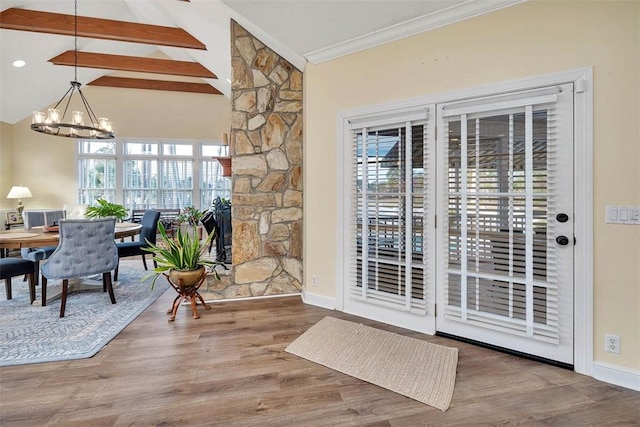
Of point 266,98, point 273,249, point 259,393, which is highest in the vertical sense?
point 266,98

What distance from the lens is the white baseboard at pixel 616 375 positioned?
1855mm

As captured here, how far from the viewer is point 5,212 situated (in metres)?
6.29

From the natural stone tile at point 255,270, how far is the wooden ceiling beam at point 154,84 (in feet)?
19.3

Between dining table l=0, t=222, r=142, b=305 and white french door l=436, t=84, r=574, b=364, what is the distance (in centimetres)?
386

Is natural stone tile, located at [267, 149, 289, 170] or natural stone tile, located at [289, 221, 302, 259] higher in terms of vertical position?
natural stone tile, located at [267, 149, 289, 170]

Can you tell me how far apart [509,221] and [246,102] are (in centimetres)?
294

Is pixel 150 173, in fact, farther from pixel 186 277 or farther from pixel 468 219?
pixel 468 219

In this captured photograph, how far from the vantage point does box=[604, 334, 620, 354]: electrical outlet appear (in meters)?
1.91

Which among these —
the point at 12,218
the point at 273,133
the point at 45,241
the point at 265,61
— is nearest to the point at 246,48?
the point at 265,61

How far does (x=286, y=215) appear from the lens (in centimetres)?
357

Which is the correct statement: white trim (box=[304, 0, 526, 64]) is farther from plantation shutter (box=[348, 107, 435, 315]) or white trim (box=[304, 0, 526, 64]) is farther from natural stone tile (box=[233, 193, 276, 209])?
natural stone tile (box=[233, 193, 276, 209])

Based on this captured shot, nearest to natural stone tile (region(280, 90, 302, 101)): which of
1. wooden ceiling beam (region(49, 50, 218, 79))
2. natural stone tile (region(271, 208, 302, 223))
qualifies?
natural stone tile (region(271, 208, 302, 223))

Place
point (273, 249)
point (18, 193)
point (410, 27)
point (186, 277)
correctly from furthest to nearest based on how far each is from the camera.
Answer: point (18, 193), point (273, 249), point (186, 277), point (410, 27)

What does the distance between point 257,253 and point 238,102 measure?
1787mm
